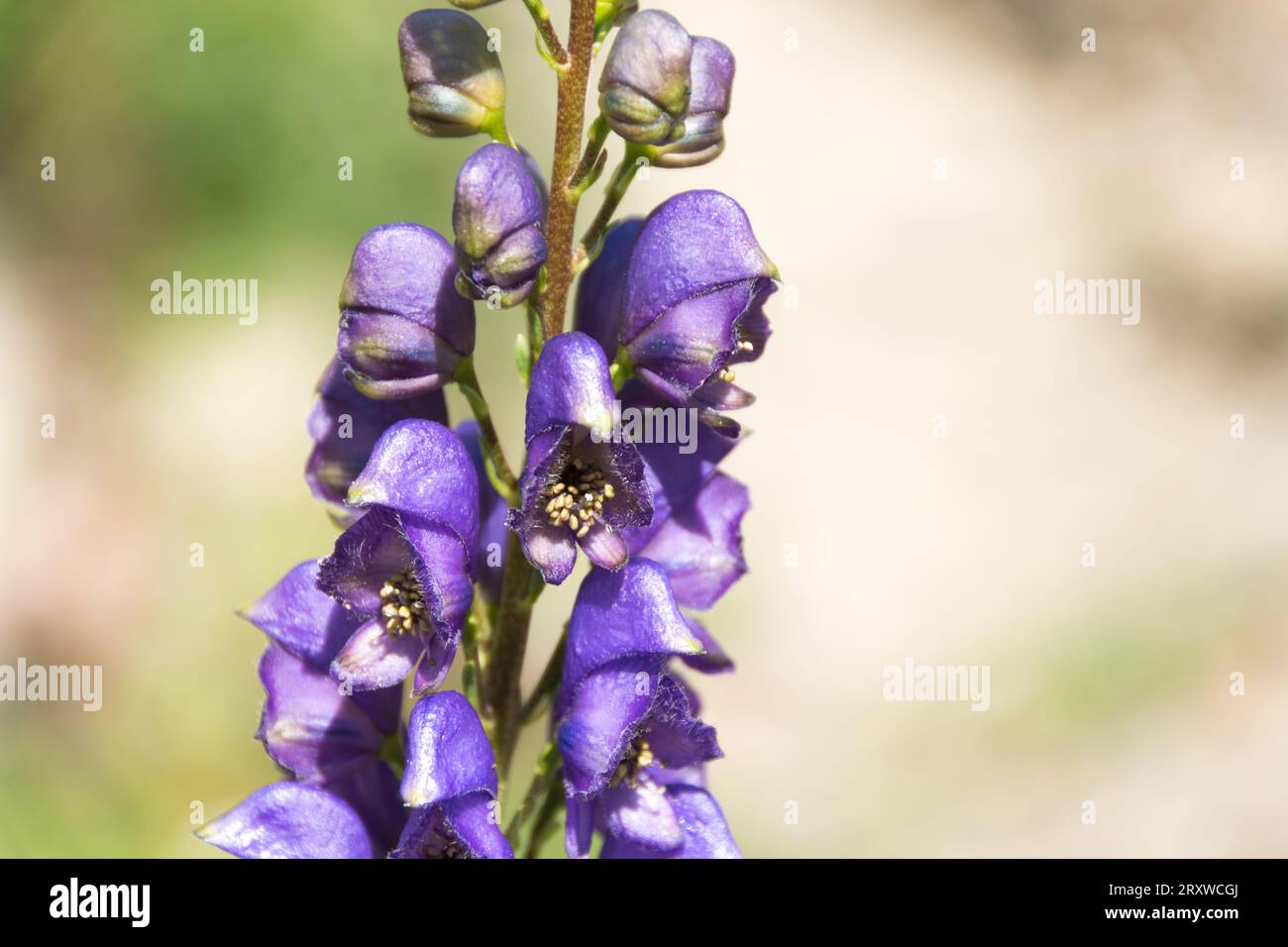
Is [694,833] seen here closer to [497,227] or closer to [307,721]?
[307,721]

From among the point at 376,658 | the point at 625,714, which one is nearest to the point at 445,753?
the point at 376,658

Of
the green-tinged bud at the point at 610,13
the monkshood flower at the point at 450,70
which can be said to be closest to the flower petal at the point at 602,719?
the monkshood flower at the point at 450,70

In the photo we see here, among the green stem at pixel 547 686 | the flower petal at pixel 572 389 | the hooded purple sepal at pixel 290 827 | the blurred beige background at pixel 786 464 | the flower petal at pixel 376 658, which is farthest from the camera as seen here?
the blurred beige background at pixel 786 464

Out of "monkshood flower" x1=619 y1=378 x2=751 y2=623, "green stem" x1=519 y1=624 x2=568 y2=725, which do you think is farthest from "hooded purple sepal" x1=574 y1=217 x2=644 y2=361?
"green stem" x1=519 y1=624 x2=568 y2=725

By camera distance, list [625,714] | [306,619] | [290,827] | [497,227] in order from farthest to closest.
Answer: [306,619] → [290,827] → [625,714] → [497,227]

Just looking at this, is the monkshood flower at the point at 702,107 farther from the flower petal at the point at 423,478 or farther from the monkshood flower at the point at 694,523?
the flower petal at the point at 423,478

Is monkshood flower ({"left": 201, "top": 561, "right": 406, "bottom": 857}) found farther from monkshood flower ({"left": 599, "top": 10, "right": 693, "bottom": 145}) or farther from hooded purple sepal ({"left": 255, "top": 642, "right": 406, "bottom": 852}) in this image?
monkshood flower ({"left": 599, "top": 10, "right": 693, "bottom": 145})
